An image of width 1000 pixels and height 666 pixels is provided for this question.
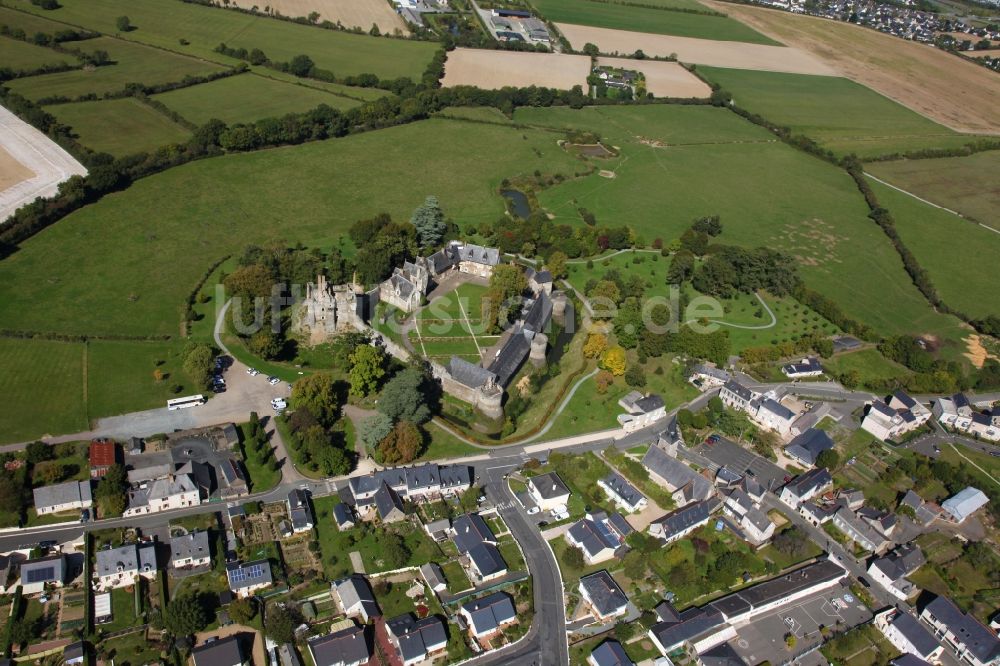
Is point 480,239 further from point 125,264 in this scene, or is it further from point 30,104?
point 30,104

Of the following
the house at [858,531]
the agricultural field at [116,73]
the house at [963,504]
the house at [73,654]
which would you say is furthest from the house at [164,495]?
the agricultural field at [116,73]

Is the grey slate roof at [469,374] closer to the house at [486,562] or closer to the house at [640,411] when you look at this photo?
the house at [640,411]

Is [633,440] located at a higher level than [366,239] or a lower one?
lower

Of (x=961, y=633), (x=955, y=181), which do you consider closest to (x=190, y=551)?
(x=961, y=633)

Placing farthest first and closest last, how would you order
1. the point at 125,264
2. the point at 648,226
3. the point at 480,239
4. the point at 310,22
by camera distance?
the point at 310,22 < the point at 648,226 < the point at 480,239 < the point at 125,264

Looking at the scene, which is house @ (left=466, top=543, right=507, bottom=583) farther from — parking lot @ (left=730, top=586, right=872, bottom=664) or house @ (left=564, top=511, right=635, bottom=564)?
parking lot @ (left=730, top=586, right=872, bottom=664)

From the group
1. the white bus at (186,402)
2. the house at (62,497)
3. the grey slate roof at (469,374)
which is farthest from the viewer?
the grey slate roof at (469,374)

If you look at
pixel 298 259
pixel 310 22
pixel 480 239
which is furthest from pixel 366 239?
pixel 310 22

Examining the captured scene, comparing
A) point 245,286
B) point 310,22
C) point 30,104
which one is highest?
point 310,22
